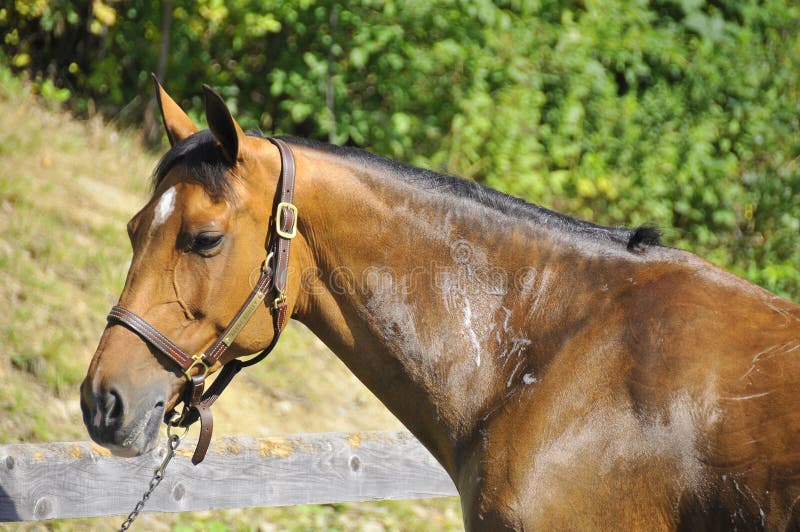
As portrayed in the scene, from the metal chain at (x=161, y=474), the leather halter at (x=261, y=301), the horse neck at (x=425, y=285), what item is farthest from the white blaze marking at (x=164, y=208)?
the metal chain at (x=161, y=474)

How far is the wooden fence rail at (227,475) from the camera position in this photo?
2.94 m

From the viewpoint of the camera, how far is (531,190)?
22.1 ft

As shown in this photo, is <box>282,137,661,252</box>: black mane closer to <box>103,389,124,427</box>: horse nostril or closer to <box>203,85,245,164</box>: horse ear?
<box>203,85,245,164</box>: horse ear

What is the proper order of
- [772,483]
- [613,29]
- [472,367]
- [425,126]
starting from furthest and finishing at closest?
[613,29], [425,126], [472,367], [772,483]

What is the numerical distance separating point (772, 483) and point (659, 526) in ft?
0.96

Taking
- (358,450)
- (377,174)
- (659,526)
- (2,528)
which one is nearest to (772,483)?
(659,526)

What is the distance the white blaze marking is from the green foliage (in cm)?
397

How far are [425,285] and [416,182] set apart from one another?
0.33 m

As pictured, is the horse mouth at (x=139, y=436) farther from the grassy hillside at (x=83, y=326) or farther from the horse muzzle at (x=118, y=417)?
the grassy hillside at (x=83, y=326)

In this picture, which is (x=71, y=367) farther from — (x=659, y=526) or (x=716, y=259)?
(x=716, y=259)

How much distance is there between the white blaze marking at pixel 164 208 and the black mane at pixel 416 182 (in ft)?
0.28

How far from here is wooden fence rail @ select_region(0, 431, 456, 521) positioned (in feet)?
9.64

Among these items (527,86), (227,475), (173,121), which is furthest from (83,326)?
(527,86)

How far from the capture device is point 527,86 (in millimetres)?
6691
